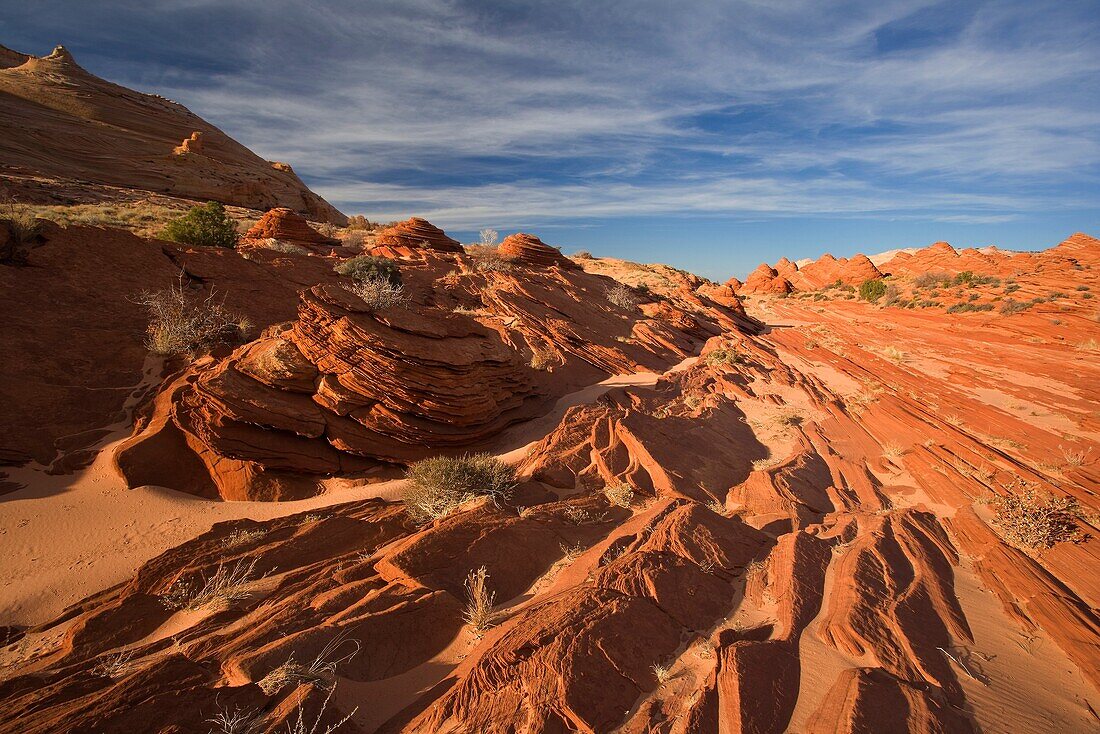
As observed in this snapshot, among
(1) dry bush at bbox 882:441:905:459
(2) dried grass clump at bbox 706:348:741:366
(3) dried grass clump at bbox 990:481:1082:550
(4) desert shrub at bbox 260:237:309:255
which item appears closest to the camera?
(3) dried grass clump at bbox 990:481:1082:550

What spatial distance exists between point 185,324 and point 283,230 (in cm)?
1552

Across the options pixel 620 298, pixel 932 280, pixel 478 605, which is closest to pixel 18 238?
pixel 478 605

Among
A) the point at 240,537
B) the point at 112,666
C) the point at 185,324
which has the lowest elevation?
the point at 240,537

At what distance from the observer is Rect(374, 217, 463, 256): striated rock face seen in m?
22.0

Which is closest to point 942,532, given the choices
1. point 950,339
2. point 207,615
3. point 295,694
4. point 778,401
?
point 778,401

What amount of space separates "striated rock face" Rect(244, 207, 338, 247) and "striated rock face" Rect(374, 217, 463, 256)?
3315mm

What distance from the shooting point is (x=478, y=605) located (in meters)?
3.81

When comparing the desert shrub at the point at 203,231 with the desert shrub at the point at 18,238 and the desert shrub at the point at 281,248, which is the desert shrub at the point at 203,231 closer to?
the desert shrub at the point at 281,248

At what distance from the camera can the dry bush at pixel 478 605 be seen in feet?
12.4

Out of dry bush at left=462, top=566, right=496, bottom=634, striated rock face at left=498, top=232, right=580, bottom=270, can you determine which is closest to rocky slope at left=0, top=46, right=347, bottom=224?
striated rock face at left=498, top=232, right=580, bottom=270

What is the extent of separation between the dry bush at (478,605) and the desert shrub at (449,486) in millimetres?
1588

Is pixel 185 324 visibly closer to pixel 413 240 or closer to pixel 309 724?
pixel 309 724

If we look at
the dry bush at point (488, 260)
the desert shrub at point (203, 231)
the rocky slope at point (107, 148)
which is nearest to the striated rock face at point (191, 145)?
the rocky slope at point (107, 148)

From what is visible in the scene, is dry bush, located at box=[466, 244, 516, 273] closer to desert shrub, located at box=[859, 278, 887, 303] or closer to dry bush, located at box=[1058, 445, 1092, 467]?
dry bush, located at box=[1058, 445, 1092, 467]
